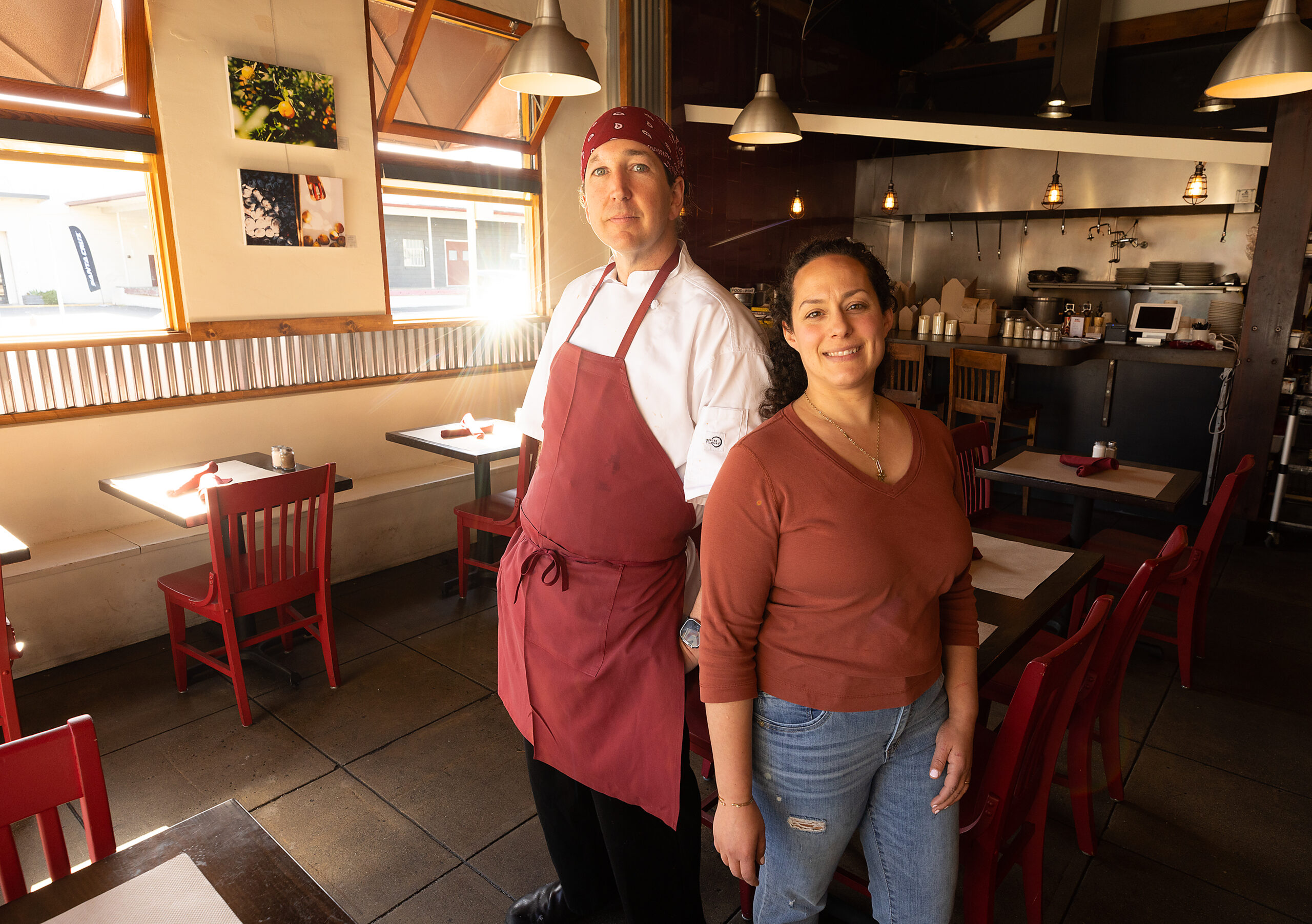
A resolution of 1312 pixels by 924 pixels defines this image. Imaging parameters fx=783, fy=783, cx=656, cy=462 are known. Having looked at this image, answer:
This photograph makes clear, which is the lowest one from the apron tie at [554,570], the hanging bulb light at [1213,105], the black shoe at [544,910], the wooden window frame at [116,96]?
the black shoe at [544,910]

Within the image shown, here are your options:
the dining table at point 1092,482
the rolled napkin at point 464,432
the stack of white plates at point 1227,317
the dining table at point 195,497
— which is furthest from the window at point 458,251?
the stack of white plates at point 1227,317

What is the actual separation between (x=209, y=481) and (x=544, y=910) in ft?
7.53

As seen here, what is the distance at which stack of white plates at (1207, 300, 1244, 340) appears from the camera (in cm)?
594

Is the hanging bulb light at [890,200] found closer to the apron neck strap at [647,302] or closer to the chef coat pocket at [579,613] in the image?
the apron neck strap at [647,302]

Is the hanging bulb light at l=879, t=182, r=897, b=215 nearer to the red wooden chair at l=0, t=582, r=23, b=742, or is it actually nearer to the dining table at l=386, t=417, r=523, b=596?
the dining table at l=386, t=417, r=523, b=596

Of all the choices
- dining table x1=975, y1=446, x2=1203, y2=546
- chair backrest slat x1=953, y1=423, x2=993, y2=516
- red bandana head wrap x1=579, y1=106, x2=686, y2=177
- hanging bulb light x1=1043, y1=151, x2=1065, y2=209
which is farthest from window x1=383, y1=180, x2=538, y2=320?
hanging bulb light x1=1043, y1=151, x2=1065, y2=209

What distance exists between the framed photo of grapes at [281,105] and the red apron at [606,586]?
3448 millimetres

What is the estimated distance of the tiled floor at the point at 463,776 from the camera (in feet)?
7.08

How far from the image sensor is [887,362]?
1.48 metres

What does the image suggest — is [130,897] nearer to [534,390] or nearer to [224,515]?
[534,390]

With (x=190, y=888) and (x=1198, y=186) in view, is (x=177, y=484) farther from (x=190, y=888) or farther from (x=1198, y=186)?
(x=1198, y=186)

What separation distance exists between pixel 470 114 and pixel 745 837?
5.07m

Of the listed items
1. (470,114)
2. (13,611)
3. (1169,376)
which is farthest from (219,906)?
(1169,376)

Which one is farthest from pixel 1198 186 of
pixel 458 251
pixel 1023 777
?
pixel 1023 777
